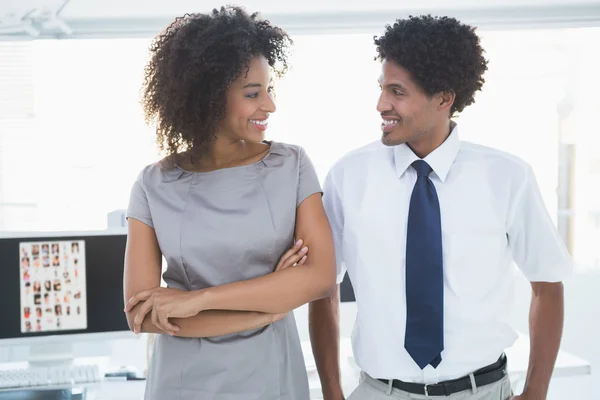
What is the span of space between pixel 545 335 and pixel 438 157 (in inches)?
20.8

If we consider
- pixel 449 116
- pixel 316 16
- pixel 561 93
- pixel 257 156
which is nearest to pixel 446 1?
pixel 316 16

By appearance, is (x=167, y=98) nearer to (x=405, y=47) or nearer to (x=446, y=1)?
(x=405, y=47)

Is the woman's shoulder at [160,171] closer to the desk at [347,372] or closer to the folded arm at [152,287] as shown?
the folded arm at [152,287]

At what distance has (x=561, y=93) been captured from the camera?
4.85 meters

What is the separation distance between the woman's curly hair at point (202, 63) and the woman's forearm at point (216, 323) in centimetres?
39

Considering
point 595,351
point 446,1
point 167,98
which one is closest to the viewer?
point 167,98

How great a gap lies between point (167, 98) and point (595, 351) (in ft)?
13.0

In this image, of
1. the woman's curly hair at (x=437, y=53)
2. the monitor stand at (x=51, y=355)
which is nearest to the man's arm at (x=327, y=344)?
the woman's curly hair at (x=437, y=53)

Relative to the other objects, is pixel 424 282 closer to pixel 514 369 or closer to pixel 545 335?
pixel 545 335

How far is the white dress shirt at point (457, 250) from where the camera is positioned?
4.99 ft

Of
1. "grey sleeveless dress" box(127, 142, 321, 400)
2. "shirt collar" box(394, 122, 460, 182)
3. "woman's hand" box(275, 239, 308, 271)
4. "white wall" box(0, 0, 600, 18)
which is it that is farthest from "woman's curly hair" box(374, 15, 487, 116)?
"white wall" box(0, 0, 600, 18)

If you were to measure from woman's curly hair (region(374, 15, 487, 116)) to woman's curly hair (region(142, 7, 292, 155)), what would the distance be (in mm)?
280

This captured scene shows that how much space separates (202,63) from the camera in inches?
57.0

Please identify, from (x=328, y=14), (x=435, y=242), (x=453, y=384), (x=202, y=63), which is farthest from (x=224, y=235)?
(x=328, y=14)
